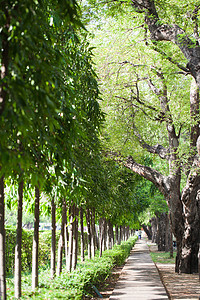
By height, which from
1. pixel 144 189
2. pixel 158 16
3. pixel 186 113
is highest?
pixel 158 16

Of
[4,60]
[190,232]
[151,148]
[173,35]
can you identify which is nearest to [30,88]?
[4,60]

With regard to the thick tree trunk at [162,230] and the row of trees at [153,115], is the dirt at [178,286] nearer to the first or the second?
the row of trees at [153,115]

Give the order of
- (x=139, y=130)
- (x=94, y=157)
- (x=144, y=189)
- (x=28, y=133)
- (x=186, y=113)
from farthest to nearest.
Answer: (x=144, y=189)
(x=139, y=130)
(x=186, y=113)
(x=94, y=157)
(x=28, y=133)

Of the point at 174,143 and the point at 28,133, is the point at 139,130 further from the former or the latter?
the point at 28,133

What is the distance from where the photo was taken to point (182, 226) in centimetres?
1572

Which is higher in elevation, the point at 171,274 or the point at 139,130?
the point at 139,130

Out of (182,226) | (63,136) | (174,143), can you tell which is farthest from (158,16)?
(182,226)

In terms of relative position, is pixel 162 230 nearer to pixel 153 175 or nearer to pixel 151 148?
pixel 153 175

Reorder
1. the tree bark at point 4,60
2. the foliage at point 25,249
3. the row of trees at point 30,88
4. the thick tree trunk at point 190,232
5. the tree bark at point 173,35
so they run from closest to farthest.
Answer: the row of trees at point 30,88 < the tree bark at point 4,60 < the tree bark at point 173,35 < the foliage at point 25,249 < the thick tree trunk at point 190,232

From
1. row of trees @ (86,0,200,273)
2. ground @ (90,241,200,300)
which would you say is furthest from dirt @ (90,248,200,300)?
row of trees @ (86,0,200,273)

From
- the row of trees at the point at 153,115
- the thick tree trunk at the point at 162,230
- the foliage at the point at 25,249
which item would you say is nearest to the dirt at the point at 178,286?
the row of trees at the point at 153,115

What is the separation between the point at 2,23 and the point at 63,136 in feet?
4.68

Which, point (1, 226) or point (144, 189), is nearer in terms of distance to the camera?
point (1, 226)

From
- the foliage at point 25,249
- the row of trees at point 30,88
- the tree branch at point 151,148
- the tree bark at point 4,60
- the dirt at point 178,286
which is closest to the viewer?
the row of trees at point 30,88
